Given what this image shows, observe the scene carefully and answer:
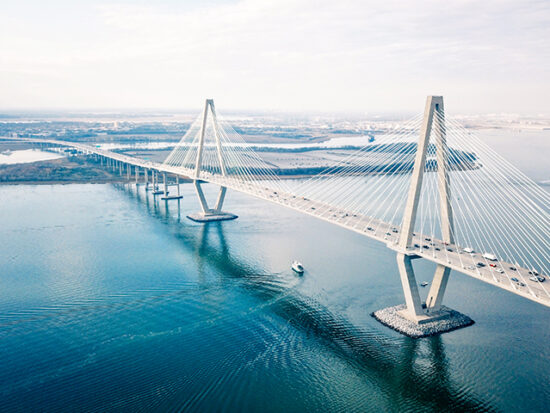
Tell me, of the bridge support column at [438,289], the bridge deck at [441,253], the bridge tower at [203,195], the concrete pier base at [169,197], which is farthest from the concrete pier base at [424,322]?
the concrete pier base at [169,197]

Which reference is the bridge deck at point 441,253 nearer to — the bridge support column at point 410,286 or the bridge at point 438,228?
the bridge at point 438,228

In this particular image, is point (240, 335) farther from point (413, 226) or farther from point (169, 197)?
point (169, 197)

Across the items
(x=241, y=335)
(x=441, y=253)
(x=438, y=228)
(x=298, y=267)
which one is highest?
(x=441, y=253)

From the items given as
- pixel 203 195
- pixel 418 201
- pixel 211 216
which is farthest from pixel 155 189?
pixel 418 201

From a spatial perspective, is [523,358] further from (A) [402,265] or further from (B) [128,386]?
(B) [128,386]

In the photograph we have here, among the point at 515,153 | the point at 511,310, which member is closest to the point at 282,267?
the point at 511,310

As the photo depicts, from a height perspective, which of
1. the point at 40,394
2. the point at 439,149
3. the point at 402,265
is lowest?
the point at 40,394
